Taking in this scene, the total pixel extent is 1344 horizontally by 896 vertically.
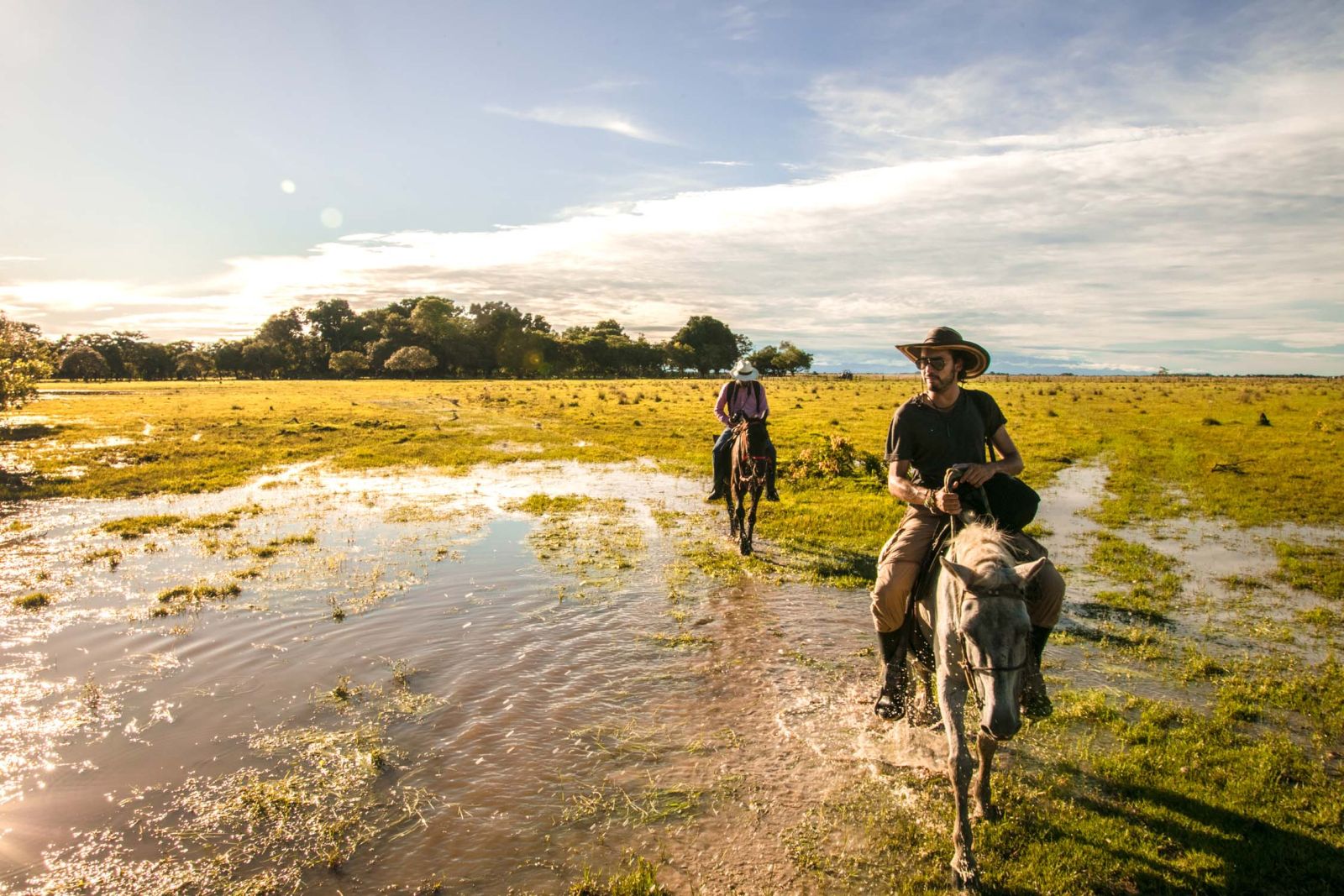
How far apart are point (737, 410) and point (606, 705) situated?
323 inches

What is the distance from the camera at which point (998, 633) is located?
416 cm

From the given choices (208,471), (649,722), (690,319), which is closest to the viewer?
(649,722)

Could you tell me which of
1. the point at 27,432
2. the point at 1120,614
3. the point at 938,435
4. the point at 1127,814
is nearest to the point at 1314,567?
the point at 1120,614

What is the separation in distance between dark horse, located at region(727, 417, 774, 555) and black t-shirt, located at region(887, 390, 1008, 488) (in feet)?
23.2

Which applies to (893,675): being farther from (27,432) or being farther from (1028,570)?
(27,432)

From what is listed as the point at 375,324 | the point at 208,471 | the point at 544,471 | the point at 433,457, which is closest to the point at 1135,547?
the point at 544,471

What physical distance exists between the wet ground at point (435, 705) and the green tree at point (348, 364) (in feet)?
329

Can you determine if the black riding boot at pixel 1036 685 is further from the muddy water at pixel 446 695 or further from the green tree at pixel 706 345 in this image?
the green tree at pixel 706 345

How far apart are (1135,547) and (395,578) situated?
1425 cm

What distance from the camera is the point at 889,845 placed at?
4973 mm

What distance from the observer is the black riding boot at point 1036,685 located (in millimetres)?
5207

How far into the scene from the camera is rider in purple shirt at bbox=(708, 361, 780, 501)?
1359 centimetres

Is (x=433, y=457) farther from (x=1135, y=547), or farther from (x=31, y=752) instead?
(x=1135, y=547)

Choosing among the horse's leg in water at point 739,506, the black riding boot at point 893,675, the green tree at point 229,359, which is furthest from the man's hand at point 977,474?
the green tree at point 229,359
